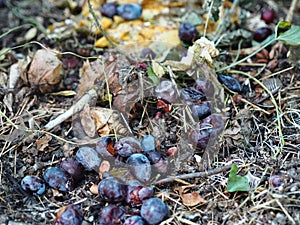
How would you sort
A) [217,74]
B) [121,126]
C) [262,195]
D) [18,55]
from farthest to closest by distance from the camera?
[18,55] → [217,74] → [121,126] → [262,195]

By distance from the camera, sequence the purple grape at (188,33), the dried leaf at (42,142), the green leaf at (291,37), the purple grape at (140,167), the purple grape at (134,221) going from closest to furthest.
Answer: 1. the purple grape at (134,221)
2. the purple grape at (140,167)
3. the dried leaf at (42,142)
4. the green leaf at (291,37)
5. the purple grape at (188,33)

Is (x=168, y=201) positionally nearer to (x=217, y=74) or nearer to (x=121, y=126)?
(x=121, y=126)

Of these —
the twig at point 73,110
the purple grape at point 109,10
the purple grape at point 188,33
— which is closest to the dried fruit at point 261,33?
the purple grape at point 188,33

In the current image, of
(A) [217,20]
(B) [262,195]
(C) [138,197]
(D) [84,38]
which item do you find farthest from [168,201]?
(D) [84,38]

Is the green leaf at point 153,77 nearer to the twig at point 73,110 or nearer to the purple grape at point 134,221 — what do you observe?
the twig at point 73,110

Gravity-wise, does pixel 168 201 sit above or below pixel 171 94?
below

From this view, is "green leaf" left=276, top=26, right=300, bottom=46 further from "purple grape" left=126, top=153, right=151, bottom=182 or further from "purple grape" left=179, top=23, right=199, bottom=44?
"purple grape" left=126, top=153, right=151, bottom=182

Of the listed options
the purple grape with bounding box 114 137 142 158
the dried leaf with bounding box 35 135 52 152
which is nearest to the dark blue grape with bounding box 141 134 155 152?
the purple grape with bounding box 114 137 142 158
